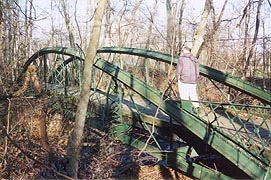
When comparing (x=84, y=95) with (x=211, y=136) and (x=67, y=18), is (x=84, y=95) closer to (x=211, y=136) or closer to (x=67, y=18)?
(x=211, y=136)

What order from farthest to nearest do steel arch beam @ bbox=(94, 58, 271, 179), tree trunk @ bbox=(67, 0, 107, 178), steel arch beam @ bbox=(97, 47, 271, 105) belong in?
steel arch beam @ bbox=(97, 47, 271, 105) < steel arch beam @ bbox=(94, 58, 271, 179) < tree trunk @ bbox=(67, 0, 107, 178)

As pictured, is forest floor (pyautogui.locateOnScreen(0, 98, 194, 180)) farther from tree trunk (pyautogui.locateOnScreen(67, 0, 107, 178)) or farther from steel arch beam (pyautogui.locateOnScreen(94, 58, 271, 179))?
steel arch beam (pyautogui.locateOnScreen(94, 58, 271, 179))

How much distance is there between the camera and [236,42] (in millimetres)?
12969

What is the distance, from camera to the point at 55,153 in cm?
576

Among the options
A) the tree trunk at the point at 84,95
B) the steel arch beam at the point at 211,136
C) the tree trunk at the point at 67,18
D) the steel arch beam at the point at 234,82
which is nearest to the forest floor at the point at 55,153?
the tree trunk at the point at 84,95

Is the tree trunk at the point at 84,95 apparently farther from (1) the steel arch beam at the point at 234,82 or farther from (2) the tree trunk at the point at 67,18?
(2) the tree trunk at the point at 67,18

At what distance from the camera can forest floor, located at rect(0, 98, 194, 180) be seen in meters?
5.59

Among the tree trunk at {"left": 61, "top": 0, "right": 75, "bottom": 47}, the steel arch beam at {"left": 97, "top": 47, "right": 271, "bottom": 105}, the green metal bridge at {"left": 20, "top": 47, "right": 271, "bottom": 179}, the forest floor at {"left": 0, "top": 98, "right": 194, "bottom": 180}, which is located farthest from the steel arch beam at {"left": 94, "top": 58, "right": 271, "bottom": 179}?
the tree trunk at {"left": 61, "top": 0, "right": 75, "bottom": 47}

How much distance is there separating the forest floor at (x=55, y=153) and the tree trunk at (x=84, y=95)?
404 mm

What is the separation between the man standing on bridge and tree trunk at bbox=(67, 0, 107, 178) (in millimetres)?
2293

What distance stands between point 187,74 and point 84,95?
2519 mm

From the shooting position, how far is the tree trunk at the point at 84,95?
4594 mm

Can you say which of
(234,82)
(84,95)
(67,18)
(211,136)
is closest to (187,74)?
(234,82)

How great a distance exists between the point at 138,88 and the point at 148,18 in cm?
1430
